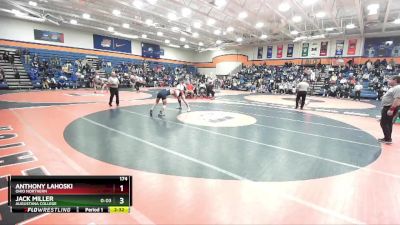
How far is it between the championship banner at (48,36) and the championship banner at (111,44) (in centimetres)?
374

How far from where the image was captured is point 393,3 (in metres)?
15.5

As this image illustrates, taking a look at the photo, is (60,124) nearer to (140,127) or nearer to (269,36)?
(140,127)

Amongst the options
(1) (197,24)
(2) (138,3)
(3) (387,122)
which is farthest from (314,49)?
(3) (387,122)

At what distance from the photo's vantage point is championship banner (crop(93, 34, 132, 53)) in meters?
27.7

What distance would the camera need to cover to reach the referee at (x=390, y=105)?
5484mm

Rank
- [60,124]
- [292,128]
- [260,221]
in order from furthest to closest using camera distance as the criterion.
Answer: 1. [292,128]
2. [60,124]
3. [260,221]

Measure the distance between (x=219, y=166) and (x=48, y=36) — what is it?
26.2 m

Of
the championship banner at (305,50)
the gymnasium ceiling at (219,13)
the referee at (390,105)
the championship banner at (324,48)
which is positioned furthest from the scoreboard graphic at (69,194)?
the championship banner at (305,50)

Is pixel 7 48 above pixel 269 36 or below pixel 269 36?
below

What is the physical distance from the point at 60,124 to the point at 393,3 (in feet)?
66.7

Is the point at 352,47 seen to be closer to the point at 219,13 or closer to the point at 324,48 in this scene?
the point at 324,48

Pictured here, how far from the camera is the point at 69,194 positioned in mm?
1531

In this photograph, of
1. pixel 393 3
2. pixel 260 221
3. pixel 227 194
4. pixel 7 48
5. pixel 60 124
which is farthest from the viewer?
pixel 7 48

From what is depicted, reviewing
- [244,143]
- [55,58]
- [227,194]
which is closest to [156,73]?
[55,58]
